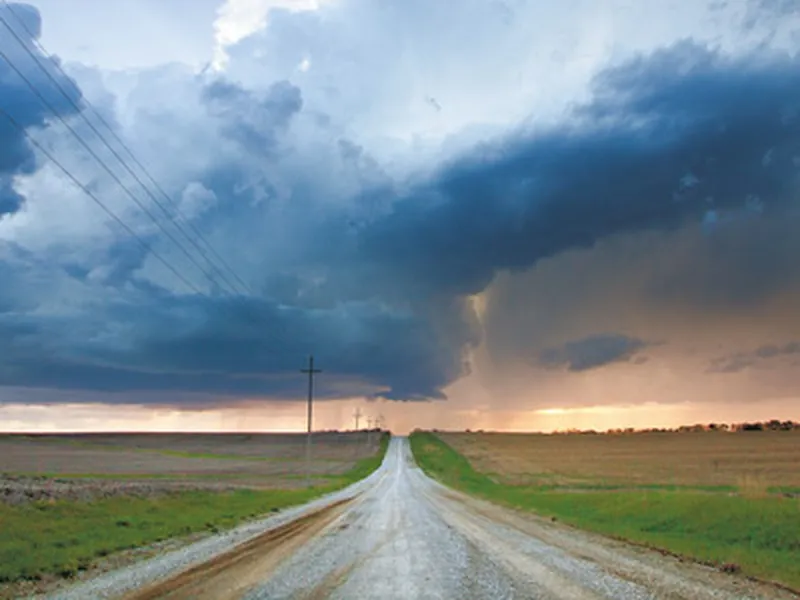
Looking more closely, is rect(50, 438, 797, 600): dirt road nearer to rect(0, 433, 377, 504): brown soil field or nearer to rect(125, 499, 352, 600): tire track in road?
rect(125, 499, 352, 600): tire track in road

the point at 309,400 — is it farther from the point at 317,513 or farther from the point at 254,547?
the point at 254,547

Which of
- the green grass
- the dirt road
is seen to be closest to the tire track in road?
the dirt road

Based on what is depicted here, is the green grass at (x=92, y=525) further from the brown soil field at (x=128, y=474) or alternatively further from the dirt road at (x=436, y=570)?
the dirt road at (x=436, y=570)

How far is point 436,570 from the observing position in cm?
1634

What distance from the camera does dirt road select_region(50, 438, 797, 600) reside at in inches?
536

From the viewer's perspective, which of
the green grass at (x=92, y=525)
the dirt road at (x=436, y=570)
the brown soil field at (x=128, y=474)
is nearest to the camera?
the dirt road at (x=436, y=570)

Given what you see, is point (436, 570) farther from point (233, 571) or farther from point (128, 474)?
point (128, 474)

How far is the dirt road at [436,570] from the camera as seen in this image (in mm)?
13609

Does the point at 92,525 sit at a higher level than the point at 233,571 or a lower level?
higher

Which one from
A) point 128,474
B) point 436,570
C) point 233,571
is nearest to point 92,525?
point 233,571

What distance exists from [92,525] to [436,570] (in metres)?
16.6

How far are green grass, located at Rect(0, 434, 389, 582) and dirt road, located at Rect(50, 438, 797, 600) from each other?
3130mm

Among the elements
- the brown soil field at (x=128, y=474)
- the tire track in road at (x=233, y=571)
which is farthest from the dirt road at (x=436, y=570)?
the brown soil field at (x=128, y=474)

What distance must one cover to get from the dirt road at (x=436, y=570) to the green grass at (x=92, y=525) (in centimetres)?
313
